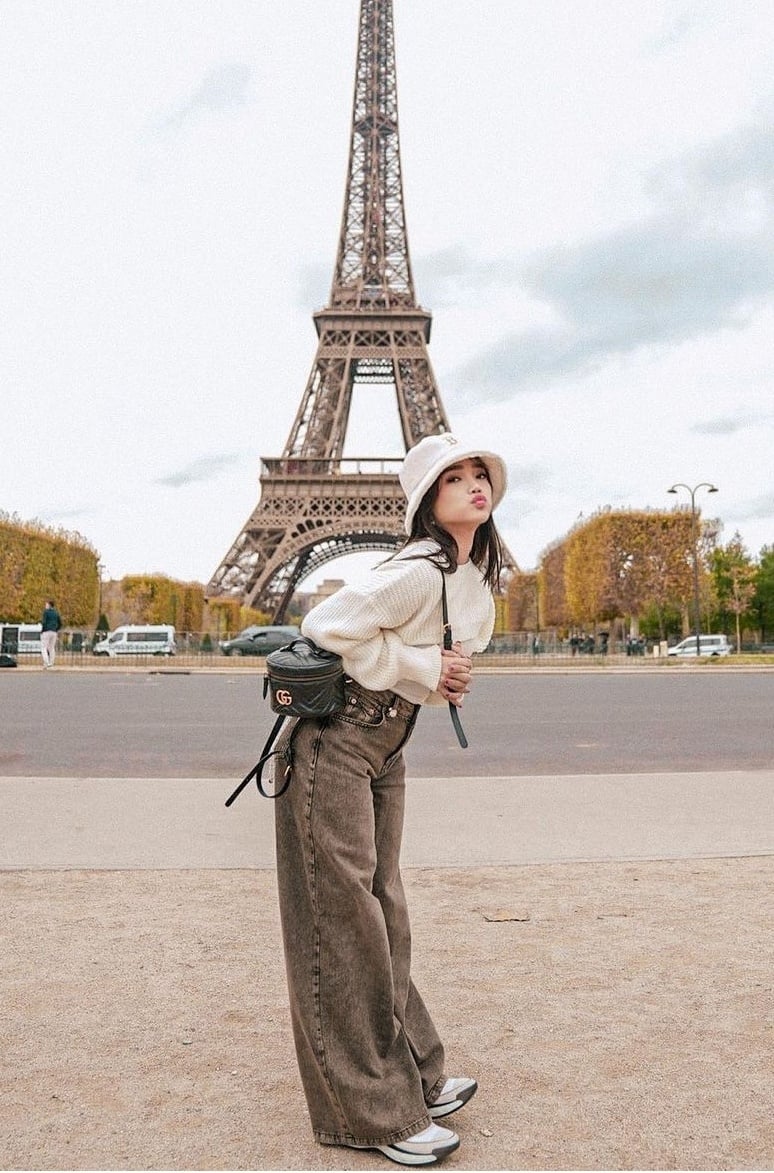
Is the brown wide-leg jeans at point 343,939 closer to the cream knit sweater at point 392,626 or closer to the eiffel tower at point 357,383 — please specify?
the cream knit sweater at point 392,626

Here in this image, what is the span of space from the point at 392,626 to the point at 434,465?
1.23 feet

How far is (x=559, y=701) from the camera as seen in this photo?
14.5 m

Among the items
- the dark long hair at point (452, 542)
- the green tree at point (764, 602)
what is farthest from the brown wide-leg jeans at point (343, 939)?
the green tree at point (764, 602)

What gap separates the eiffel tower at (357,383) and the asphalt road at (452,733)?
26.9m

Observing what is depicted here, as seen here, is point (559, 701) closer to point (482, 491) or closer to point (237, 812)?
point (237, 812)

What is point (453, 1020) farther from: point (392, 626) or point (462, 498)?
point (462, 498)

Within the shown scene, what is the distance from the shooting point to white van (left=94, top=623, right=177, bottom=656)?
35.3 metres

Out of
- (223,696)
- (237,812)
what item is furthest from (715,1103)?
(223,696)

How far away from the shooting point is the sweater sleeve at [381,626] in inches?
84.6

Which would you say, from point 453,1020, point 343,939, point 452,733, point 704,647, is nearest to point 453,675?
point 343,939

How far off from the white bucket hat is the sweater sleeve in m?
0.19

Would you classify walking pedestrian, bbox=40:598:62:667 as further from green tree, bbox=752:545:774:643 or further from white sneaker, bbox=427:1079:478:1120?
green tree, bbox=752:545:774:643

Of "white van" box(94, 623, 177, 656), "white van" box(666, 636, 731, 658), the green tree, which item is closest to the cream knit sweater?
"white van" box(94, 623, 177, 656)

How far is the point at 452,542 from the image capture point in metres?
2.33
